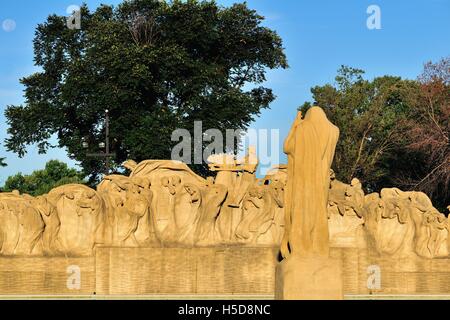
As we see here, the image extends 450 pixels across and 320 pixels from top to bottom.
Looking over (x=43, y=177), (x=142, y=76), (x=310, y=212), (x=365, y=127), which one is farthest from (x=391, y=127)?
(x=310, y=212)

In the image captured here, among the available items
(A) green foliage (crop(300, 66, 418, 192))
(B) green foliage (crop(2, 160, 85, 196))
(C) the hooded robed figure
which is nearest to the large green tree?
(A) green foliage (crop(300, 66, 418, 192))

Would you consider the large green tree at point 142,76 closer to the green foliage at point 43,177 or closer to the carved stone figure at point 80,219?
the carved stone figure at point 80,219

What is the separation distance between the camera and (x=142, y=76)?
156ft

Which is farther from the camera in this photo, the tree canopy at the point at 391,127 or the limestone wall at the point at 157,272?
the tree canopy at the point at 391,127

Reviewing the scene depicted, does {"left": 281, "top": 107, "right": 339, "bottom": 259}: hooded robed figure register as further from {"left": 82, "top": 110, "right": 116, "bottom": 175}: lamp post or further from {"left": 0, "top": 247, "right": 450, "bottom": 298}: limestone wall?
{"left": 82, "top": 110, "right": 116, "bottom": 175}: lamp post

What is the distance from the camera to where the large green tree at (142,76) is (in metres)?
48.5

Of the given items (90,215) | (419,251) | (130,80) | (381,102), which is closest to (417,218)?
(419,251)

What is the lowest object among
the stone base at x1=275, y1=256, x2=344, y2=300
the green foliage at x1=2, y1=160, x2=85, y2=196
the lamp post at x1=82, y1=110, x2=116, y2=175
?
the stone base at x1=275, y1=256, x2=344, y2=300

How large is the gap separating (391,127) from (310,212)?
4570 centimetres

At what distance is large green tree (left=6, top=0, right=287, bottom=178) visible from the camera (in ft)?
159

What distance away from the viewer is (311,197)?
613 inches

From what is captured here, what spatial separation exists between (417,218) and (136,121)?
25.3 m

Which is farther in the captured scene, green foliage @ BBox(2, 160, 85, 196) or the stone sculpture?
green foliage @ BBox(2, 160, 85, 196)

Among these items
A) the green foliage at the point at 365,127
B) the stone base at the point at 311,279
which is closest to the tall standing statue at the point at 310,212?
the stone base at the point at 311,279
